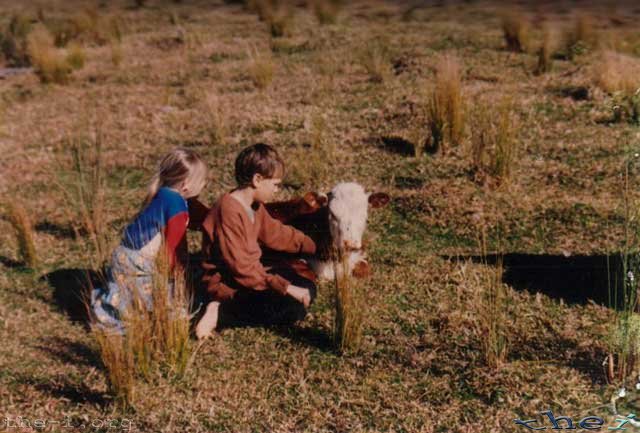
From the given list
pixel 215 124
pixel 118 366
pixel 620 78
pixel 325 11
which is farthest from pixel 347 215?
pixel 325 11

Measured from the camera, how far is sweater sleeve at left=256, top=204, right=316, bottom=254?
13.1ft

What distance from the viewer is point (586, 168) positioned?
5965 millimetres

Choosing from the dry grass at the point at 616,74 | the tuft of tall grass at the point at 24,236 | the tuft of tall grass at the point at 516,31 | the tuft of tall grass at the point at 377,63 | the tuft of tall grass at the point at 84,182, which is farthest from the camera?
the tuft of tall grass at the point at 516,31

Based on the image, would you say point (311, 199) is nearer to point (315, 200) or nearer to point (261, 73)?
point (315, 200)

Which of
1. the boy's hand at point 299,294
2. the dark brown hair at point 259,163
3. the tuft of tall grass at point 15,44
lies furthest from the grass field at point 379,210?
the tuft of tall grass at point 15,44

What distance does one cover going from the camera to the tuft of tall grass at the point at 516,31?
10.1 meters

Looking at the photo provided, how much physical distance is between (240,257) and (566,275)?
209 cm

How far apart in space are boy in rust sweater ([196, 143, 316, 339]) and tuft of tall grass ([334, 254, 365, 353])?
0.27m

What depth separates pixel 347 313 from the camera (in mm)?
3600

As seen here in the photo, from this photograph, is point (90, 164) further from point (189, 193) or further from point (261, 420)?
point (261, 420)

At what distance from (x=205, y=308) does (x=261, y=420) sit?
101 cm

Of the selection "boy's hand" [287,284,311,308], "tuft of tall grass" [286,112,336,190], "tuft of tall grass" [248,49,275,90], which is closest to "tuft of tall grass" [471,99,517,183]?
"tuft of tall grass" [286,112,336,190]

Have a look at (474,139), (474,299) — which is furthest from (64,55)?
(474,299)

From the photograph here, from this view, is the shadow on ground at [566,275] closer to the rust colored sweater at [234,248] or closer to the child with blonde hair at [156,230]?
the rust colored sweater at [234,248]
